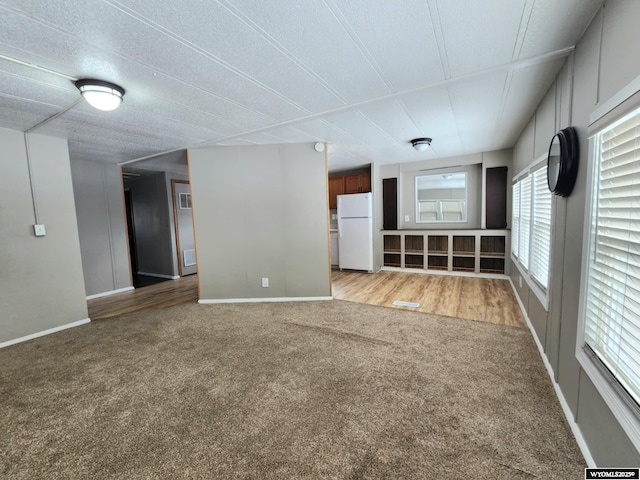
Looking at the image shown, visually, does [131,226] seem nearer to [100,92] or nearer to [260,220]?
[260,220]

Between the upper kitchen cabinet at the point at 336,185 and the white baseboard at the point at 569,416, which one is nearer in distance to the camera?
the white baseboard at the point at 569,416

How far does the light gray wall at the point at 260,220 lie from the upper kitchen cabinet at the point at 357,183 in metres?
2.15

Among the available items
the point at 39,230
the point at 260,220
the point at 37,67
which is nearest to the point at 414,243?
the point at 260,220

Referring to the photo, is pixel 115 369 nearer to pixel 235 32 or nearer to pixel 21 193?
pixel 21 193

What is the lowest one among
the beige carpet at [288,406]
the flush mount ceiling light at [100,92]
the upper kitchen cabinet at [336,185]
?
the beige carpet at [288,406]

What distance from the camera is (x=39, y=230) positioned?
312 cm

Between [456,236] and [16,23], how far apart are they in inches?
241

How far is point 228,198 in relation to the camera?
4012mm

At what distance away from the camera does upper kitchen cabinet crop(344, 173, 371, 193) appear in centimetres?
581

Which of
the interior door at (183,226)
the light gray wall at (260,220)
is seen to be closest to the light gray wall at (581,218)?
the light gray wall at (260,220)

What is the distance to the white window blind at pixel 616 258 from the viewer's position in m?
1.05

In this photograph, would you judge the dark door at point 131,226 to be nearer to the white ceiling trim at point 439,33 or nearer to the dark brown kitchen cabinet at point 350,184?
the dark brown kitchen cabinet at point 350,184

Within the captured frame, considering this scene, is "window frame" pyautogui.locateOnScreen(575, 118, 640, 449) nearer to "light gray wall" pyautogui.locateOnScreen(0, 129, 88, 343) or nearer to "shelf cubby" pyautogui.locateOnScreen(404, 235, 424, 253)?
"shelf cubby" pyautogui.locateOnScreen(404, 235, 424, 253)

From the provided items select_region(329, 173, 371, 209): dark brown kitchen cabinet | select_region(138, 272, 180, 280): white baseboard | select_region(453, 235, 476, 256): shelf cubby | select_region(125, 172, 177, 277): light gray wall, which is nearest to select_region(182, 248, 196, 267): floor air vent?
select_region(125, 172, 177, 277): light gray wall
